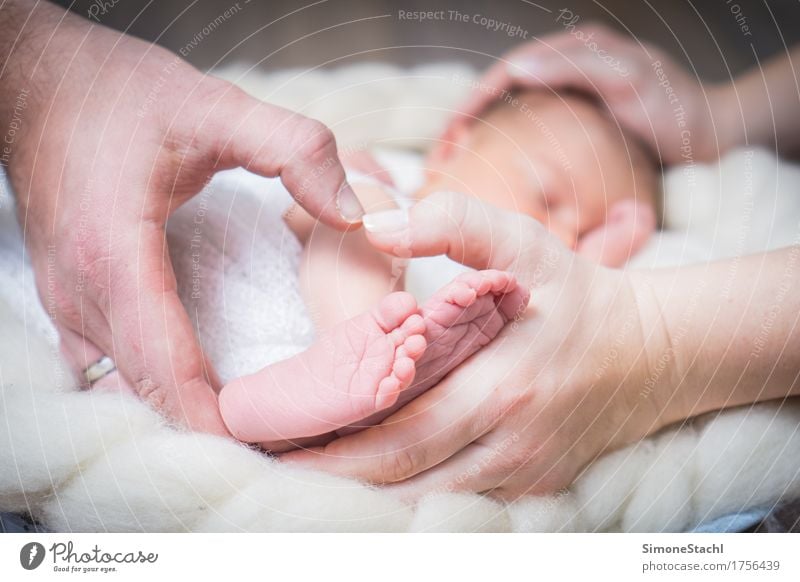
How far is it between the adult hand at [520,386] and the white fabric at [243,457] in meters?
0.02

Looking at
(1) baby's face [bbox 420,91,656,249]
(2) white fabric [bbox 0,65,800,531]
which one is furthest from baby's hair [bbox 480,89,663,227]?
(2) white fabric [bbox 0,65,800,531]

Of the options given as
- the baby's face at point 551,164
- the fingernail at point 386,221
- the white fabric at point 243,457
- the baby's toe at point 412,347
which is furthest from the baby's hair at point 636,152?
the baby's toe at point 412,347

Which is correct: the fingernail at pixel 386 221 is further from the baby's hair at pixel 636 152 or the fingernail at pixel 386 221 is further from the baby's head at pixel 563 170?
the baby's hair at pixel 636 152

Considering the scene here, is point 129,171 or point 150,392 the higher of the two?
point 129,171

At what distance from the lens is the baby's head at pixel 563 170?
24.3 inches

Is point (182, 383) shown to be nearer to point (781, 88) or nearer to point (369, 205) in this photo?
point (369, 205)

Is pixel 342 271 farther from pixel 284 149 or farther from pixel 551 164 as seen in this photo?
pixel 551 164

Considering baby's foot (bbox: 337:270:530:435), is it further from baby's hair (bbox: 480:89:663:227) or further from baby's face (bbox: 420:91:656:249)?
baby's hair (bbox: 480:89:663:227)

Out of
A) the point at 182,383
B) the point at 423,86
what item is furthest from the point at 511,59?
the point at 182,383

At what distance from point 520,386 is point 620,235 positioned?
0.21m

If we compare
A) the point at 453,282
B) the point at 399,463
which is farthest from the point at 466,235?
the point at 399,463

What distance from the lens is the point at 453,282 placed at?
1.50ft

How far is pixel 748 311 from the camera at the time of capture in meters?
0.56

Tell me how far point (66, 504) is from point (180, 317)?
165mm
